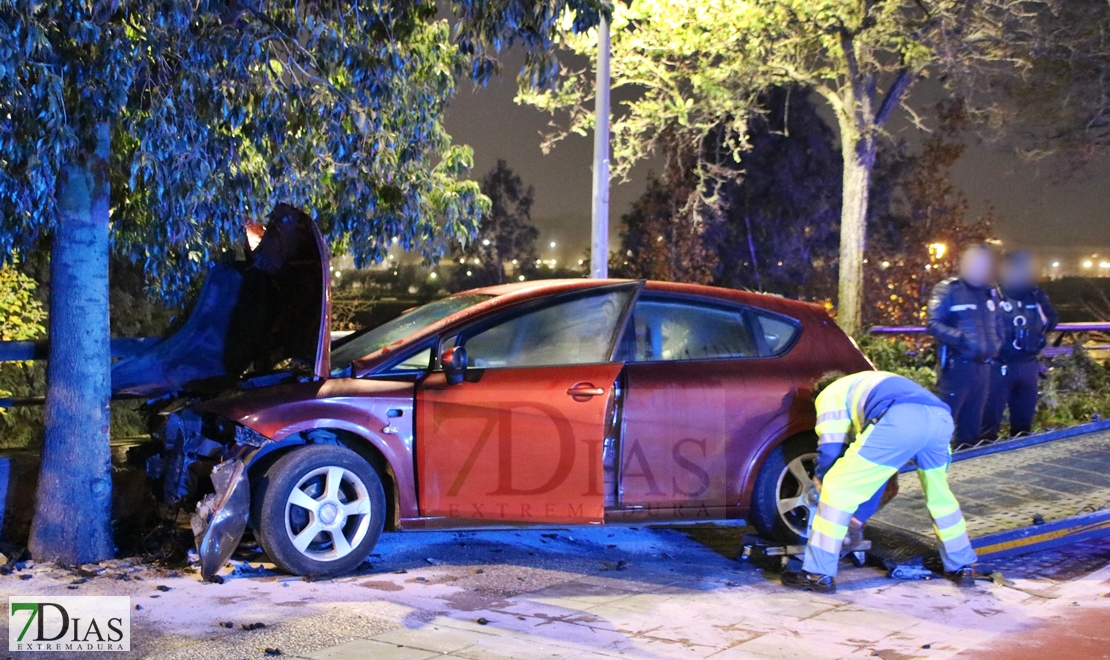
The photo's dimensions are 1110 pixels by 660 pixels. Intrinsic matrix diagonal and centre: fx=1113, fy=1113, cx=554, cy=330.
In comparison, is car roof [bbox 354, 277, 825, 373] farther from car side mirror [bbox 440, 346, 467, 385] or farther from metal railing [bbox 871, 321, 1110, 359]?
metal railing [bbox 871, 321, 1110, 359]

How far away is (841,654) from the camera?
15.9 ft

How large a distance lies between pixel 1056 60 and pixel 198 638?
16.9 m

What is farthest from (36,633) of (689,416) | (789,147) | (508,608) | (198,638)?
(789,147)

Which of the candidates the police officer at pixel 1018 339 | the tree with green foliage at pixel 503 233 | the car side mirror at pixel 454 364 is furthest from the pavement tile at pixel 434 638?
the tree with green foliage at pixel 503 233

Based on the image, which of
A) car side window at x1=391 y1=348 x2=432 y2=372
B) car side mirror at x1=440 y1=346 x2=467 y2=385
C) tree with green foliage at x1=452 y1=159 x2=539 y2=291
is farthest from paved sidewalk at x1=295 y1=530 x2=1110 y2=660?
tree with green foliage at x1=452 y1=159 x2=539 y2=291

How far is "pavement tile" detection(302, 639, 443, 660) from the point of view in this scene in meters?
4.65

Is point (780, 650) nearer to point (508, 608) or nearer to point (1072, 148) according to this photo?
point (508, 608)

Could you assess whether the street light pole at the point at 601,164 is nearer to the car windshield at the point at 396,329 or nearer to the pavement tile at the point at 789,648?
the car windshield at the point at 396,329

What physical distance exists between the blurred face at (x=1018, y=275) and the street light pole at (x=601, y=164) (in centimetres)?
380

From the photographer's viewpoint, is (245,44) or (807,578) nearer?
(807,578)

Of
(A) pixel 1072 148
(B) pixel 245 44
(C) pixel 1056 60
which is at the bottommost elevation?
(B) pixel 245 44

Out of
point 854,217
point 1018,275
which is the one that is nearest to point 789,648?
point 1018,275

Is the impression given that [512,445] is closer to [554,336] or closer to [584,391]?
[584,391]

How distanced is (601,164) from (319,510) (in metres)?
6.16
